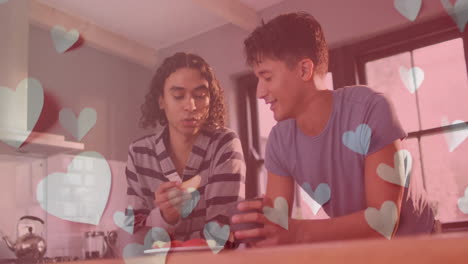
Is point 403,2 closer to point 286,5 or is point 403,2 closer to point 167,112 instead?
point 286,5

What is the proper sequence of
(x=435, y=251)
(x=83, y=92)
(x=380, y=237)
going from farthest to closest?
(x=83, y=92) → (x=380, y=237) → (x=435, y=251)

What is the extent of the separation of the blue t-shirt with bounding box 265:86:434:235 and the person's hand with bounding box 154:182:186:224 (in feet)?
0.96

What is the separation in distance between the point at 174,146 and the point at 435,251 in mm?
730

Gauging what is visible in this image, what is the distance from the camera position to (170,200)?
1235 mm

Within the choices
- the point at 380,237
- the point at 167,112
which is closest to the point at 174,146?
the point at 167,112

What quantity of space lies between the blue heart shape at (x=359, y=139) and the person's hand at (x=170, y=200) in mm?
466

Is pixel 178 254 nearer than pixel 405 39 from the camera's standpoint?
No

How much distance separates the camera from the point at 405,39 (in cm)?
95
